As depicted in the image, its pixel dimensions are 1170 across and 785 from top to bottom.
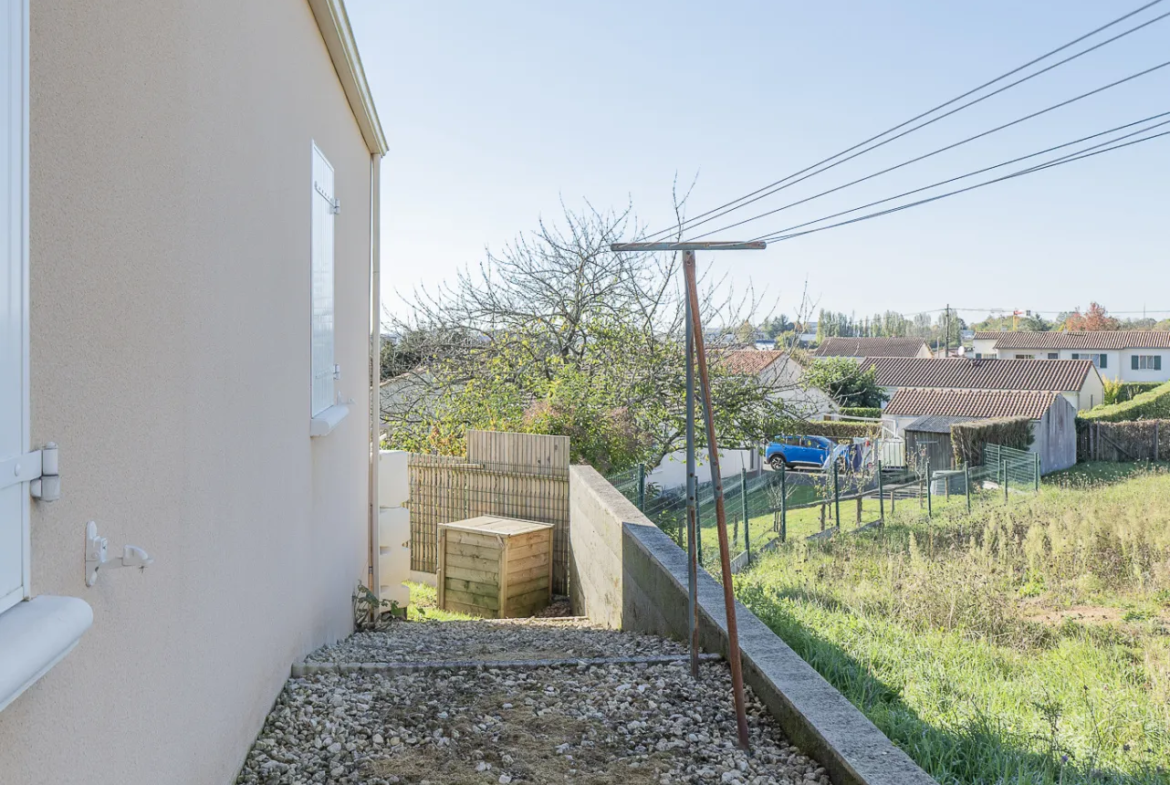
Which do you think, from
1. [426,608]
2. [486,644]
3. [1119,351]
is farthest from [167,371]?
[1119,351]

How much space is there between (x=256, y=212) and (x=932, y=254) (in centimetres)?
5551

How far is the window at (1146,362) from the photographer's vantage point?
2159 inches

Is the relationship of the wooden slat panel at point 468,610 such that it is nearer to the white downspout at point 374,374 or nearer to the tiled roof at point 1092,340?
the white downspout at point 374,374

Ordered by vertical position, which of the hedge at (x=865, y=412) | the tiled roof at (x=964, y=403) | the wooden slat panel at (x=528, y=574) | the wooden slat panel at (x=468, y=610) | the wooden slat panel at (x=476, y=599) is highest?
the tiled roof at (x=964, y=403)

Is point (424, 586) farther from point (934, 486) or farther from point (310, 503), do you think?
point (934, 486)

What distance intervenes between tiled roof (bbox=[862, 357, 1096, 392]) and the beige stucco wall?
3952cm

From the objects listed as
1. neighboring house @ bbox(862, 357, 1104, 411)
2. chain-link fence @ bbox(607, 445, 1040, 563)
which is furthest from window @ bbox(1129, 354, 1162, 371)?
chain-link fence @ bbox(607, 445, 1040, 563)

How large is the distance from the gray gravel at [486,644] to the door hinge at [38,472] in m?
3.18

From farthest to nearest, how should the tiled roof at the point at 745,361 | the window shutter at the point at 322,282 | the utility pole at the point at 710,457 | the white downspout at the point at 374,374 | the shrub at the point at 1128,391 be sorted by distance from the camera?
1. the shrub at the point at 1128,391
2. the tiled roof at the point at 745,361
3. the white downspout at the point at 374,374
4. the window shutter at the point at 322,282
5. the utility pole at the point at 710,457

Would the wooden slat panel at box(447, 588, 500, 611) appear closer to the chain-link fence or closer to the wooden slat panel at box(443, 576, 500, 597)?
the wooden slat panel at box(443, 576, 500, 597)

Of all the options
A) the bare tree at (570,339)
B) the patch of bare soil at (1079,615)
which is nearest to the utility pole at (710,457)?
the patch of bare soil at (1079,615)

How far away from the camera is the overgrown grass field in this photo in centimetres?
342

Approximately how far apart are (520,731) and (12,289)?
2.58 m

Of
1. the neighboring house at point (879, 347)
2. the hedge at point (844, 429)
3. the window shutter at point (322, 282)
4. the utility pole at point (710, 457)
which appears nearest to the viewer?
the utility pole at point (710, 457)
